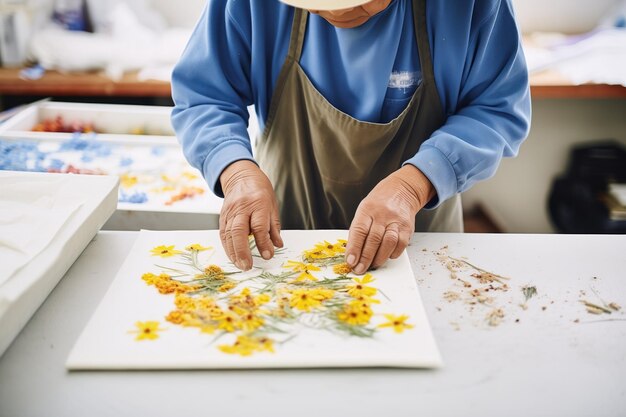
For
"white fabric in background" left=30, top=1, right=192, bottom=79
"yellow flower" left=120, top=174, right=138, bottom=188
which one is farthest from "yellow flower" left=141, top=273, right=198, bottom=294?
"white fabric in background" left=30, top=1, right=192, bottom=79

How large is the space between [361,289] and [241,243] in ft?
0.78

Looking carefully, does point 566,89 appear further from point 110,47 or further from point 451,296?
point 110,47

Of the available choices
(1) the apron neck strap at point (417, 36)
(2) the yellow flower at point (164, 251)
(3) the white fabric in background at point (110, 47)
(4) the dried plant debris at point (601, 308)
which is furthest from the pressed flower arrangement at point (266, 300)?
(3) the white fabric in background at point (110, 47)

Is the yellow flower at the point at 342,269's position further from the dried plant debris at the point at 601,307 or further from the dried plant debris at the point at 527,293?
the dried plant debris at the point at 601,307

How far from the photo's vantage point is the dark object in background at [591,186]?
2.75 m

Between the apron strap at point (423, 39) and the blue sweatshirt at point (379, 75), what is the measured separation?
1 cm

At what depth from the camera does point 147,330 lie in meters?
0.89

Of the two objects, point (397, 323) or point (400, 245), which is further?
point (400, 245)

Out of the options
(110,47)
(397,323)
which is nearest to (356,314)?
(397,323)

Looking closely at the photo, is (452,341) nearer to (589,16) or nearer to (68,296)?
(68,296)

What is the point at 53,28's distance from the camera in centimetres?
263

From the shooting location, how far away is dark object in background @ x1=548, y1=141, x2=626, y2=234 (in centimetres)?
275

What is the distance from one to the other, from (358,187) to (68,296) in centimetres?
68

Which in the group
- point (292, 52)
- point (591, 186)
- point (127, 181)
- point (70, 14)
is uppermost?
point (292, 52)
